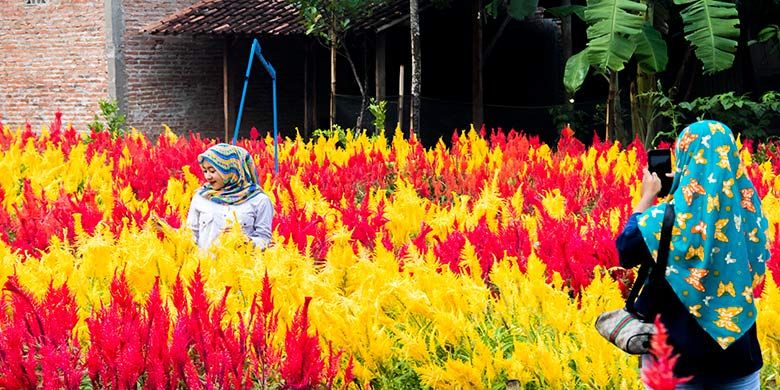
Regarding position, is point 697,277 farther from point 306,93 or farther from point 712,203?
point 306,93

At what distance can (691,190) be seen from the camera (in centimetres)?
362

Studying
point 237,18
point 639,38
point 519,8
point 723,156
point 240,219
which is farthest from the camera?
point 237,18

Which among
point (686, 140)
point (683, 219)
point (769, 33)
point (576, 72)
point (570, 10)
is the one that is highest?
Answer: point (570, 10)

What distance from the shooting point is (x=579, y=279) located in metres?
5.16

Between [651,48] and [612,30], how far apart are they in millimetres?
1249

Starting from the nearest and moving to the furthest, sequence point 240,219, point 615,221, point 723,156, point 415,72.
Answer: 1. point 723,156
2. point 615,221
3. point 240,219
4. point 415,72

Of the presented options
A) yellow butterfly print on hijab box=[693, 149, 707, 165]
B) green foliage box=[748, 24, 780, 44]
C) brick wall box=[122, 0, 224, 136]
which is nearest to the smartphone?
yellow butterfly print on hijab box=[693, 149, 707, 165]

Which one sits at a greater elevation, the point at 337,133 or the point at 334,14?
the point at 334,14

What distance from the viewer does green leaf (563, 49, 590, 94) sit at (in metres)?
12.5

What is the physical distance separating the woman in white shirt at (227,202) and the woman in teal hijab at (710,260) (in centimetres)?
307

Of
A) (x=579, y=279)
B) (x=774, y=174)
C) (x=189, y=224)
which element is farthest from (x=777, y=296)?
(x=774, y=174)

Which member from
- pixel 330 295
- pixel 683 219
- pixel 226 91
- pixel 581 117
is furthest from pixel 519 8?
pixel 683 219

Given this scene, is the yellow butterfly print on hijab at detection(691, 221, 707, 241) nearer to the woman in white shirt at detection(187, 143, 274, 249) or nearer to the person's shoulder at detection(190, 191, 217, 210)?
the woman in white shirt at detection(187, 143, 274, 249)

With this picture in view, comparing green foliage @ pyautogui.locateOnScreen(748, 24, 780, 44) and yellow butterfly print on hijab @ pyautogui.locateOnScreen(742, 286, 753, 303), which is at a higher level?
green foliage @ pyautogui.locateOnScreen(748, 24, 780, 44)
